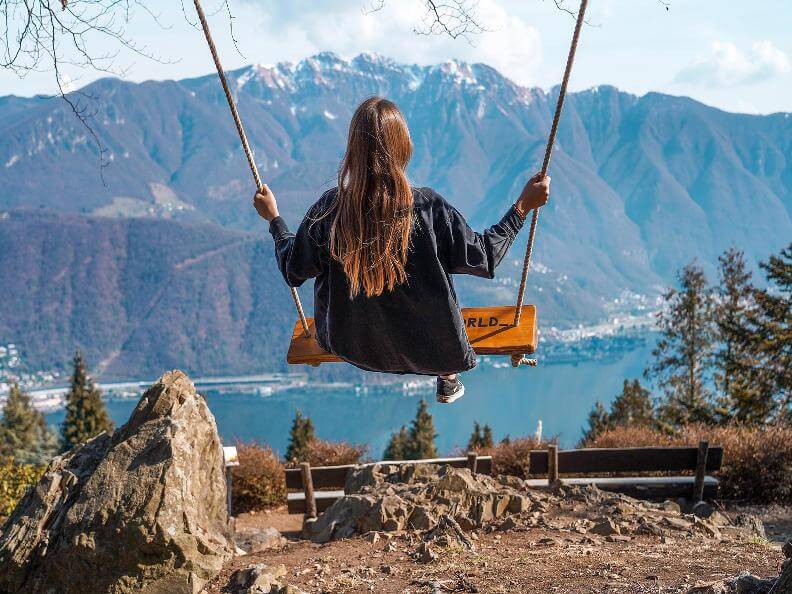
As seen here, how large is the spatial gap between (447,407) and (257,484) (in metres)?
117

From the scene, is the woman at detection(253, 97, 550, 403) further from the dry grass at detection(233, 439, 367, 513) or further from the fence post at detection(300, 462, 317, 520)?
the dry grass at detection(233, 439, 367, 513)

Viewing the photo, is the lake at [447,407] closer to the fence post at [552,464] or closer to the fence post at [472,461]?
the fence post at [472,461]

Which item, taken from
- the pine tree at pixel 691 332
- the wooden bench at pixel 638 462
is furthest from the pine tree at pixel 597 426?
the wooden bench at pixel 638 462

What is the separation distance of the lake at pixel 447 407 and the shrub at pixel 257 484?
9116cm

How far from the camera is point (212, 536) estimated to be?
5.80 metres

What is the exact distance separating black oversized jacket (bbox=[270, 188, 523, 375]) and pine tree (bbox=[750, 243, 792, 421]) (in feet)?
45.1

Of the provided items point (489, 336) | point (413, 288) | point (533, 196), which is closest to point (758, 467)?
point (489, 336)

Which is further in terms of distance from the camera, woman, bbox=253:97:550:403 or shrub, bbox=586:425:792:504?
shrub, bbox=586:425:792:504

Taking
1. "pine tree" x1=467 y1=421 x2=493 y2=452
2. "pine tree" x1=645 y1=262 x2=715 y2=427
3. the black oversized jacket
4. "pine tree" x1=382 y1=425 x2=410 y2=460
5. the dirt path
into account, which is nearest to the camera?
the black oversized jacket

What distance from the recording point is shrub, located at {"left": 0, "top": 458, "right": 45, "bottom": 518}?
379 inches

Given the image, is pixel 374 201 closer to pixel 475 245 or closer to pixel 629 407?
pixel 475 245

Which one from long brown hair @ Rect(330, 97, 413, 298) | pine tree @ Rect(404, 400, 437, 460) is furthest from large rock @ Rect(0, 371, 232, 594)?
pine tree @ Rect(404, 400, 437, 460)

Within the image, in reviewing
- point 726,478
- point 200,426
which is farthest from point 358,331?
point 726,478

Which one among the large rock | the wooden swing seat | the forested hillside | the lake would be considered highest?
the wooden swing seat
